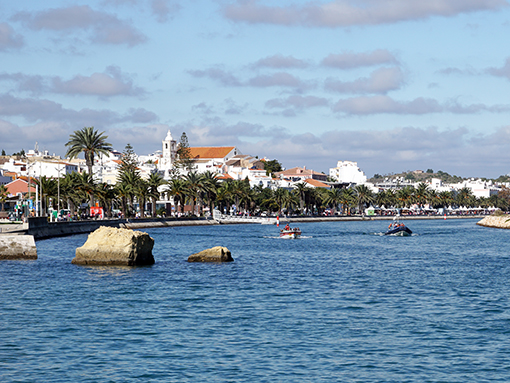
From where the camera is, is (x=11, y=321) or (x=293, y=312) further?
(x=293, y=312)

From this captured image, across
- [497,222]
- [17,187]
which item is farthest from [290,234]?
[497,222]

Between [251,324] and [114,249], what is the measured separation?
23.0 meters

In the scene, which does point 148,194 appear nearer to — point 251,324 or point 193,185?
point 193,185

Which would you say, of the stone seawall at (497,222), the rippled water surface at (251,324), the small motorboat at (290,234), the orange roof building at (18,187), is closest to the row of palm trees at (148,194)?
the orange roof building at (18,187)

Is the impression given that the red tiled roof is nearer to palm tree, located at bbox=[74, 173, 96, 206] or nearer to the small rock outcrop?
palm tree, located at bbox=[74, 173, 96, 206]

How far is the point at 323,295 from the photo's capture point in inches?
1441

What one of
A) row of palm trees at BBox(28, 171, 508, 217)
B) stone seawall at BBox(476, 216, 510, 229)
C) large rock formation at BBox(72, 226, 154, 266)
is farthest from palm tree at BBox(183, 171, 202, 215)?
large rock formation at BBox(72, 226, 154, 266)

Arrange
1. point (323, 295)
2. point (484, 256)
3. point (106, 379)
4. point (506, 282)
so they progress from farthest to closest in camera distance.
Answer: point (484, 256), point (506, 282), point (323, 295), point (106, 379)

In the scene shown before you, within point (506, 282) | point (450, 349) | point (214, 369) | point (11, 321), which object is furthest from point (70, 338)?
point (506, 282)

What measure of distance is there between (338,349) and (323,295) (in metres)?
13.1

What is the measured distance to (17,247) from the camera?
55375mm

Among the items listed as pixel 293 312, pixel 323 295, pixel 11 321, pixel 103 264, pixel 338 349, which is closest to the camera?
pixel 338 349

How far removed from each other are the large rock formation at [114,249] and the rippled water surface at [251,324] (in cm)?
134

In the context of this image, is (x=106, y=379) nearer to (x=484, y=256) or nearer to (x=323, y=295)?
(x=323, y=295)
